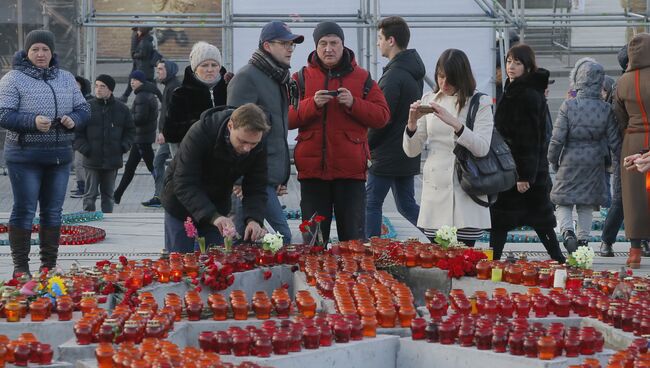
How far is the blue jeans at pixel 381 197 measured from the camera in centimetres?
1023

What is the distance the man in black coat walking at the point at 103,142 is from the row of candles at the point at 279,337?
7.95 meters

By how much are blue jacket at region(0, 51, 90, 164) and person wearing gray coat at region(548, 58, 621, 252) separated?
3862 millimetres

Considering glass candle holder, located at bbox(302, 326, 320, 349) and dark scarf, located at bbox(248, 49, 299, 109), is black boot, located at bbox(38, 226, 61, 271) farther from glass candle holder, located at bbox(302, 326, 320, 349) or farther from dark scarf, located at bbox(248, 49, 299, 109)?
glass candle holder, located at bbox(302, 326, 320, 349)

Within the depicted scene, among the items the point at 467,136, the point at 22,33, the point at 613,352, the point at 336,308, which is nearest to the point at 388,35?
the point at 467,136

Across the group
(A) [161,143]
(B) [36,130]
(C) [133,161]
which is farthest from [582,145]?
(C) [133,161]

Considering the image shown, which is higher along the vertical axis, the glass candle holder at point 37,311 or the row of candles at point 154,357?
the glass candle holder at point 37,311

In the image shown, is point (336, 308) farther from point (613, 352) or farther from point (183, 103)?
point (183, 103)

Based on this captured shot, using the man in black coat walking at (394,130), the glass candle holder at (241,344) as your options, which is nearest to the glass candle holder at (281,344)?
the glass candle holder at (241,344)

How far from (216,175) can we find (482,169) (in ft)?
5.33

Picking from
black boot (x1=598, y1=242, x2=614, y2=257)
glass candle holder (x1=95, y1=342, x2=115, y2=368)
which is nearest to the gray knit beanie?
black boot (x1=598, y1=242, x2=614, y2=257)

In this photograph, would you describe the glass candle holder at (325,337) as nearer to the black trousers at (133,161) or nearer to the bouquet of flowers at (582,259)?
the bouquet of flowers at (582,259)

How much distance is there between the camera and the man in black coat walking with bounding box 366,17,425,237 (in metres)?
10.1

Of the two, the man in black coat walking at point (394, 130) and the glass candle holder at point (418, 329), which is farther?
the man in black coat walking at point (394, 130)

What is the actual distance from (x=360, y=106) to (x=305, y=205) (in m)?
0.77
